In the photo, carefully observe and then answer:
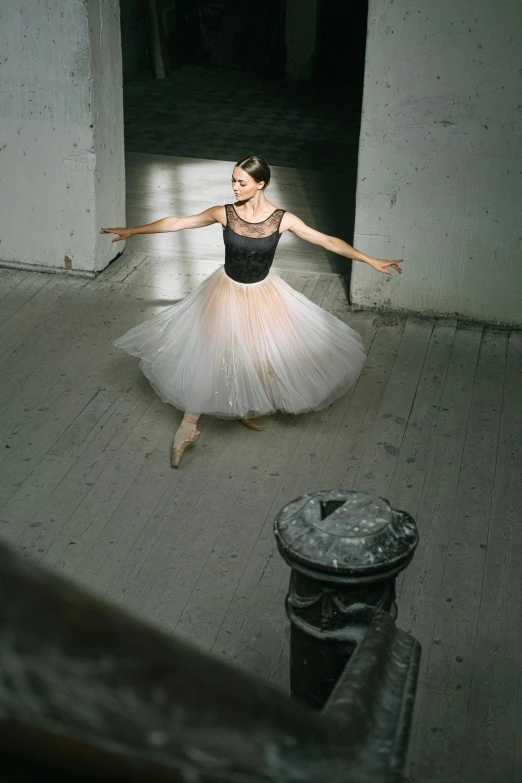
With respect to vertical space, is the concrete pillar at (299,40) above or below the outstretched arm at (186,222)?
below

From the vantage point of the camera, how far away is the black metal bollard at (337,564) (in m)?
1.45

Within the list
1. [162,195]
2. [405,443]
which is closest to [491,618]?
[405,443]

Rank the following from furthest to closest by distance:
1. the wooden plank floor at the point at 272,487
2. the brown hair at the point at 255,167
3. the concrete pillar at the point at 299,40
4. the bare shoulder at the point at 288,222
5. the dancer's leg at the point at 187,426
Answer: the concrete pillar at the point at 299,40
the bare shoulder at the point at 288,222
the dancer's leg at the point at 187,426
the brown hair at the point at 255,167
the wooden plank floor at the point at 272,487

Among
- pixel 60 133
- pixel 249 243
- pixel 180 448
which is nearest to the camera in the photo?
pixel 180 448

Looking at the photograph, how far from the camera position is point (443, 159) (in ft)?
16.7

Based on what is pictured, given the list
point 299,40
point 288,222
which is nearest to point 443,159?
point 288,222

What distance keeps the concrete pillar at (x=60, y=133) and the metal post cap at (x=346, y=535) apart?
4.49 m

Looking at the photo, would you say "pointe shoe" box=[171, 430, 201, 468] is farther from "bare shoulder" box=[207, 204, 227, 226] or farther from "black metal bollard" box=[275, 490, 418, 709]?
"black metal bollard" box=[275, 490, 418, 709]

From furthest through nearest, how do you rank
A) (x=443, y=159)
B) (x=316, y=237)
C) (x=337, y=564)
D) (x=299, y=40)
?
(x=299, y=40) < (x=443, y=159) < (x=316, y=237) < (x=337, y=564)

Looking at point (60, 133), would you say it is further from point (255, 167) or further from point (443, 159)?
point (443, 159)

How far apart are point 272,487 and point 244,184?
4.33 feet

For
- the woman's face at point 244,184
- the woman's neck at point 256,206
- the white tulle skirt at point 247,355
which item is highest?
the woman's face at point 244,184

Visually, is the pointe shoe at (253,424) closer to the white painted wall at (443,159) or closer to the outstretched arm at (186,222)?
the outstretched arm at (186,222)

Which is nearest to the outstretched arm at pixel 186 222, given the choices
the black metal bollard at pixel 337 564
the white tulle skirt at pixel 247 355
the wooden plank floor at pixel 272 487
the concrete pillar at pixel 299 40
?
the white tulle skirt at pixel 247 355
